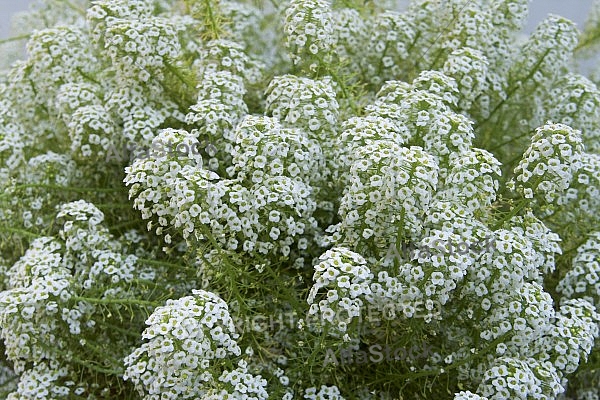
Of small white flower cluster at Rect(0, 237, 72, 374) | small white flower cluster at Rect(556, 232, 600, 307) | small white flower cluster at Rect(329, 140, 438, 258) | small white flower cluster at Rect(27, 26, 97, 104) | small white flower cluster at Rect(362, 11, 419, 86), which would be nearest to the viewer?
small white flower cluster at Rect(329, 140, 438, 258)

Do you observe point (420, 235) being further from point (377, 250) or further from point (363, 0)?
point (363, 0)

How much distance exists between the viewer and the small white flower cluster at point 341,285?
1960 millimetres

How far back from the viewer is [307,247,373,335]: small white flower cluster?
6.43 feet

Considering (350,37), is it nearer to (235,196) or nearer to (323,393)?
(235,196)

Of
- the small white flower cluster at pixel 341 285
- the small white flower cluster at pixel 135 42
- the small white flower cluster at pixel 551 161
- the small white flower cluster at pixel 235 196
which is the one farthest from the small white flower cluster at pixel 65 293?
the small white flower cluster at pixel 551 161

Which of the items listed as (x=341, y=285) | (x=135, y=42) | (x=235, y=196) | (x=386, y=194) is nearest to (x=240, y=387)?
(x=341, y=285)

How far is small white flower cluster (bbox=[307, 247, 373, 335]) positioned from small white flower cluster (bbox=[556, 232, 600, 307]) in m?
0.79

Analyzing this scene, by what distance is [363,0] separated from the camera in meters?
3.51

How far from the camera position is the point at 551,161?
2.11 m

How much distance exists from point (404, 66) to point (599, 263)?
3.40 ft

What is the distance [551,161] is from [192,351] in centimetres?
101

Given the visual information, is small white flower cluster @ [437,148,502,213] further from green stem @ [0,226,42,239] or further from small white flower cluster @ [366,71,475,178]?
green stem @ [0,226,42,239]

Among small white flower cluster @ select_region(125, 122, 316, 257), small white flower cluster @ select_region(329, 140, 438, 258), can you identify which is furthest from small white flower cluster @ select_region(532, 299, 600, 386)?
small white flower cluster @ select_region(125, 122, 316, 257)

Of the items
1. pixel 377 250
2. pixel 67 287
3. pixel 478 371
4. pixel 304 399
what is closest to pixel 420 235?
pixel 377 250
